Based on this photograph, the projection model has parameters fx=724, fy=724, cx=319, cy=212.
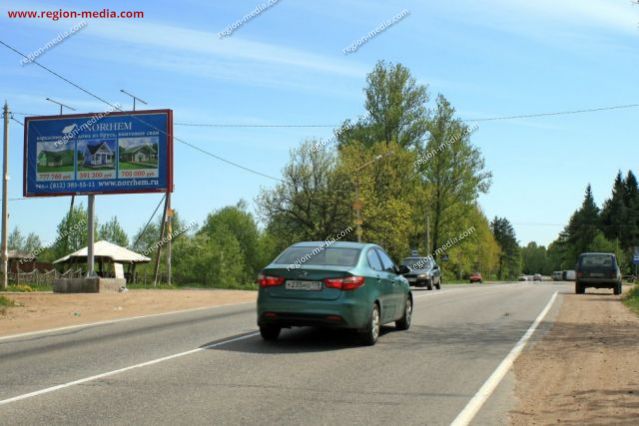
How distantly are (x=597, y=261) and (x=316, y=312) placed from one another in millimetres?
23648

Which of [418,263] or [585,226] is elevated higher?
[585,226]

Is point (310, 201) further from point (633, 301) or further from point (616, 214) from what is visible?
point (616, 214)

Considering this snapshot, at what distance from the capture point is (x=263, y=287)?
10.7 m

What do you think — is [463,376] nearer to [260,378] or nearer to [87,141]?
[260,378]

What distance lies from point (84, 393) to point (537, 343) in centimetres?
718

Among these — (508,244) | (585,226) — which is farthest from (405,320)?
(508,244)

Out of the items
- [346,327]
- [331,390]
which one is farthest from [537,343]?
[331,390]

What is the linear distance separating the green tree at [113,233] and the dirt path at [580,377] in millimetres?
95452

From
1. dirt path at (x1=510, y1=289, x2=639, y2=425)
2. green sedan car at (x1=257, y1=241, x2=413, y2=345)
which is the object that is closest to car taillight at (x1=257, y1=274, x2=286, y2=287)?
green sedan car at (x1=257, y1=241, x2=413, y2=345)

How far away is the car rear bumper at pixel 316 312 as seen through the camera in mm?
10242

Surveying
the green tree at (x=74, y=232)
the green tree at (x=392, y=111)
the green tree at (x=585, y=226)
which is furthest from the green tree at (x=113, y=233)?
the green tree at (x=585, y=226)

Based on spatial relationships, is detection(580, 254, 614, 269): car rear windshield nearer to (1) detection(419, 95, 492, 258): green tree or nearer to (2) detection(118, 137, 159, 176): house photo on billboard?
(2) detection(118, 137, 159, 176): house photo on billboard

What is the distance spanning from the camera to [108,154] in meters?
30.2

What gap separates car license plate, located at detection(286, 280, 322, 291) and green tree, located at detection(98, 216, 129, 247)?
96.6 metres
